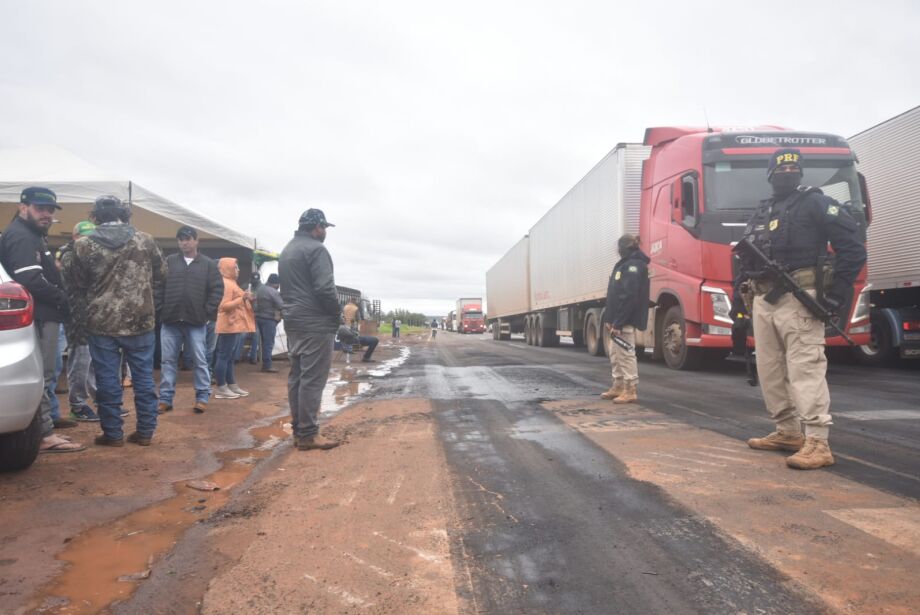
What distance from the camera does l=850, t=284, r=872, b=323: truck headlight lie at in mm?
8102

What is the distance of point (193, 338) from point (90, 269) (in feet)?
5.79

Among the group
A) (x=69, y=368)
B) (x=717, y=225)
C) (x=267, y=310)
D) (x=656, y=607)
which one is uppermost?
(x=717, y=225)

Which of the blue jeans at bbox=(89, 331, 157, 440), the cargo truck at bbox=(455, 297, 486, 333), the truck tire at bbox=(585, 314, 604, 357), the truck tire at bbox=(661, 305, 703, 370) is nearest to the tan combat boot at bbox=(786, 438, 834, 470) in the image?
the blue jeans at bbox=(89, 331, 157, 440)

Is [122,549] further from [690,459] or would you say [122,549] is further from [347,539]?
[690,459]

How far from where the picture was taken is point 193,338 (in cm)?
594

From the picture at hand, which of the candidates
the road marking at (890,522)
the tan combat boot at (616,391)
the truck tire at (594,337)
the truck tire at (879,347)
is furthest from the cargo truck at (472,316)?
the road marking at (890,522)

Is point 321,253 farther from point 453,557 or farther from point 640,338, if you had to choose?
point 640,338

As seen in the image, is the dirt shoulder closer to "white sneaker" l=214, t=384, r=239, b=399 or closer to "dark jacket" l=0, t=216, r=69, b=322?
"dark jacket" l=0, t=216, r=69, b=322

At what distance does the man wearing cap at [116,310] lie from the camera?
14.0 ft

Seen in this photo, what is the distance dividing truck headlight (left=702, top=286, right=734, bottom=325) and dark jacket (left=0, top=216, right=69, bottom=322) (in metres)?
7.79

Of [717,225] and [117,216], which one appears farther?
[717,225]

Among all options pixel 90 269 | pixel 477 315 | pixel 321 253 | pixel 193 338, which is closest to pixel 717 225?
pixel 321 253

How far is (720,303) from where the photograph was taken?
8.34 m

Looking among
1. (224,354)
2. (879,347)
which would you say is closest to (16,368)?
(224,354)
